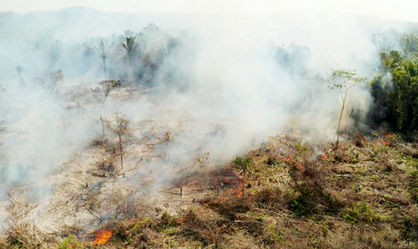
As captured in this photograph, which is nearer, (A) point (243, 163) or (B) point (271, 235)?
(B) point (271, 235)

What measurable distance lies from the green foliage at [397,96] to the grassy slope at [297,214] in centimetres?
322

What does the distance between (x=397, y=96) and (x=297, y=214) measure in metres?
9.57

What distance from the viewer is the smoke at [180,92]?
1321 centimetres

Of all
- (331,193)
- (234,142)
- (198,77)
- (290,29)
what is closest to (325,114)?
(234,142)

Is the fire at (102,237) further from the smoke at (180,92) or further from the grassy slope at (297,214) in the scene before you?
the smoke at (180,92)

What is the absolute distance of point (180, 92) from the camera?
21.5 m

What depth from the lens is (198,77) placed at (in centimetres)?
2347

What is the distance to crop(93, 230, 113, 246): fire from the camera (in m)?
8.14

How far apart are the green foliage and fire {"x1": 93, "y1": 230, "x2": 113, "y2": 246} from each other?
1358 centimetres

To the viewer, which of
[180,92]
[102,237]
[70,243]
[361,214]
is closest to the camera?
[70,243]

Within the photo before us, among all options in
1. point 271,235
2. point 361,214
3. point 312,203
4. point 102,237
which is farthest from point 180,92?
point 361,214

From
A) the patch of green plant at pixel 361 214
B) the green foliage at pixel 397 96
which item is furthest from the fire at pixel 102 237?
the green foliage at pixel 397 96

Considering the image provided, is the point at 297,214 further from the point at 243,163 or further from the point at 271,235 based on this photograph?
the point at 243,163

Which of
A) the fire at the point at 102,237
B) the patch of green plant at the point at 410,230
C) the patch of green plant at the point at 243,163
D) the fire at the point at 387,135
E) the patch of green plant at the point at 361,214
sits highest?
the fire at the point at 387,135
